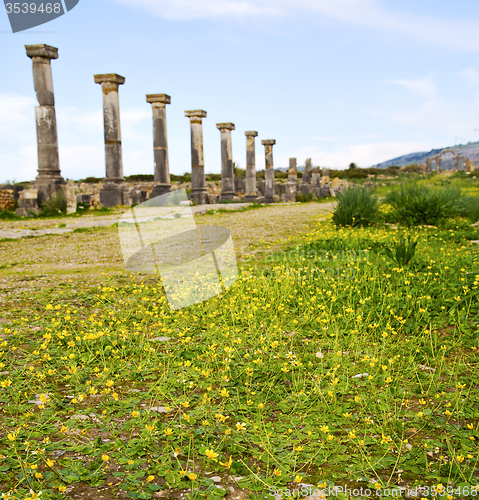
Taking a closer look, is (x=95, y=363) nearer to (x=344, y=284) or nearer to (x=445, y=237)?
(x=344, y=284)

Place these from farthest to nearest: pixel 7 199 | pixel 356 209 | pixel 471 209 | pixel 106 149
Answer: pixel 106 149
pixel 7 199
pixel 471 209
pixel 356 209

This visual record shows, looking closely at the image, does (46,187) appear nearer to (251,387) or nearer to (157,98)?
(157,98)

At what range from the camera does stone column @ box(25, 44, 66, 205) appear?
16594 mm

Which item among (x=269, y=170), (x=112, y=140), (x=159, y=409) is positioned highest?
(x=112, y=140)

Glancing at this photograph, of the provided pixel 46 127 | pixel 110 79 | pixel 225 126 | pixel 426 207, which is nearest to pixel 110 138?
pixel 110 79

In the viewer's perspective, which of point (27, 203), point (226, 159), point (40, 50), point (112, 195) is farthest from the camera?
point (226, 159)

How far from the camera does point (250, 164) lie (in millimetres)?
27141

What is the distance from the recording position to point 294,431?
2.57 meters

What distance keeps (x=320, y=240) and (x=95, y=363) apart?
5716 millimetres

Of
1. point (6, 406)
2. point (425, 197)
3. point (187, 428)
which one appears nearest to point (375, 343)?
point (187, 428)

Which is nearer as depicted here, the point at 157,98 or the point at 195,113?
the point at 157,98

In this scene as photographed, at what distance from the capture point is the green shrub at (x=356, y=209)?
10.5m

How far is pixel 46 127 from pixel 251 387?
16.7 meters

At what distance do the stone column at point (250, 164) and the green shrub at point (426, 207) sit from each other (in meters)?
16.4
